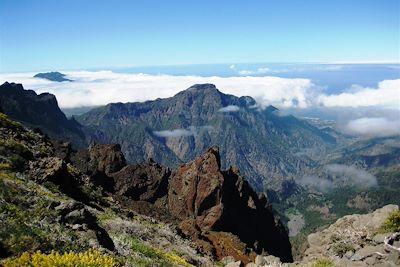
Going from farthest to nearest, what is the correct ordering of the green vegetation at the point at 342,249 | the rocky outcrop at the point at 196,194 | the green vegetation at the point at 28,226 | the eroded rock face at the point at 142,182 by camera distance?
the eroded rock face at the point at 142,182 < the rocky outcrop at the point at 196,194 < the green vegetation at the point at 342,249 < the green vegetation at the point at 28,226

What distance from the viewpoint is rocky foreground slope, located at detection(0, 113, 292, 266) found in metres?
31.0

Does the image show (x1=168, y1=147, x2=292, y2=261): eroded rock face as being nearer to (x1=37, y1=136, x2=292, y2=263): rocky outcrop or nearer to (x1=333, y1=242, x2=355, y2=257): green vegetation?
(x1=37, y1=136, x2=292, y2=263): rocky outcrop

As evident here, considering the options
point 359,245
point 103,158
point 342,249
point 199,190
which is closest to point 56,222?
point 342,249

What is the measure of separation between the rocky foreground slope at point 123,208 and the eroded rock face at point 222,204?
0.30 metres

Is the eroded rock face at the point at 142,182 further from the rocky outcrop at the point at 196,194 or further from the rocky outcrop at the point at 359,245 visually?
the rocky outcrop at the point at 359,245

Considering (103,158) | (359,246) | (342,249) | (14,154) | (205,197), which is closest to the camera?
(359,246)

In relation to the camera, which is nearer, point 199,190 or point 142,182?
point 142,182

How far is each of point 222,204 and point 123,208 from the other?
45.4 metres

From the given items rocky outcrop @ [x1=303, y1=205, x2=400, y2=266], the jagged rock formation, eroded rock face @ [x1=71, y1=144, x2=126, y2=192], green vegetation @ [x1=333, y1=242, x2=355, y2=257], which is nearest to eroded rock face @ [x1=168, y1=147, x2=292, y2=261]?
eroded rock face @ [x1=71, y1=144, x2=126, y2=192]

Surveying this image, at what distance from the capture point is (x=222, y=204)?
118m

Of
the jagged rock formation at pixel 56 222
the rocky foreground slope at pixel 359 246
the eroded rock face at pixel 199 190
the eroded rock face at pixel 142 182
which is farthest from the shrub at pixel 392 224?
the eroded rock face at pixel 142 182

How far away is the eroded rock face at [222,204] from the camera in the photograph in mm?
115125

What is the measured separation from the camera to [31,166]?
52656 millimetres

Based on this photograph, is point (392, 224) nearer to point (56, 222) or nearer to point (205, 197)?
point (56, 222)
